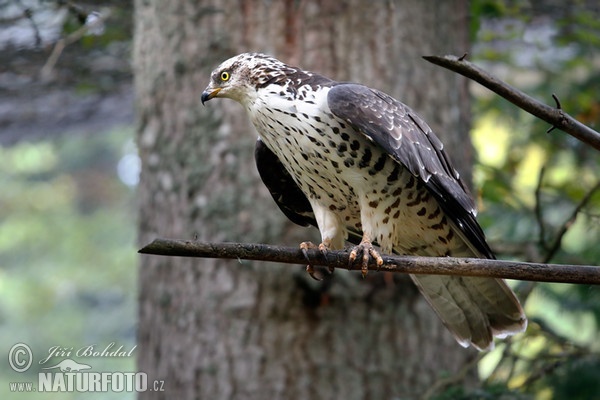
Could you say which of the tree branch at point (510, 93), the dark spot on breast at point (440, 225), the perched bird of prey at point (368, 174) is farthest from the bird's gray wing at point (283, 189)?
the tree branch at point (510, 93)

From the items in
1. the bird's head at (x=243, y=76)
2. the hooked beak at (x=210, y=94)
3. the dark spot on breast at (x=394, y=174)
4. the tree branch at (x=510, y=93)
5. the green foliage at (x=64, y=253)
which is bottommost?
the green foliage at (x=64, y=253)

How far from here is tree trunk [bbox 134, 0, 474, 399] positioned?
4023mm

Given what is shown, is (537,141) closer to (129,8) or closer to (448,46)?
(448,46)

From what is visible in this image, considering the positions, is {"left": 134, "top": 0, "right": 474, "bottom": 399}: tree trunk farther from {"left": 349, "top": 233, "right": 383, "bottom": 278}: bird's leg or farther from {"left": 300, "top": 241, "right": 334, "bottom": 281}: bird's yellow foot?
{"left": 349, "top": 233, "right": 383, "bottom": 278}: bird's leg

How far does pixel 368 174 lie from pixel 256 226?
1143 mm

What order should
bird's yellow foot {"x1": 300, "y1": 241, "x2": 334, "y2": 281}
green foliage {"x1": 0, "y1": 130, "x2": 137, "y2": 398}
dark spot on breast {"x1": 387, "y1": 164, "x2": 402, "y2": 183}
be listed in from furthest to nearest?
green foliage {"x1": 0, "y1": 130, "x2": 137, "y2": 398}, dark spot on breast {"x1": 387, "y1": 164, "x2": 402, "y2": 183}, bird's yellow foot {"x1": 300, "y1": 241, "x2": 334, "y2": 281}

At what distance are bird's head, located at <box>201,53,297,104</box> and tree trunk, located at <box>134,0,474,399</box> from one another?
0.94 meters

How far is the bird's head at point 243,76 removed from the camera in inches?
125

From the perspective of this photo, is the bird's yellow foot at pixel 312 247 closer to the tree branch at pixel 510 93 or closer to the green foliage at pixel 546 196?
the tree branch at pixel 510 93

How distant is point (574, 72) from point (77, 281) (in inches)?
295

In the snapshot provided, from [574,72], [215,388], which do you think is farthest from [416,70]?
[574,72]

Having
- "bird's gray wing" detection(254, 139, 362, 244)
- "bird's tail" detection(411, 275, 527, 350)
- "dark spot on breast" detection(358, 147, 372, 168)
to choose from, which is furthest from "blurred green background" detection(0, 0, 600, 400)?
"bird's gray wing" detection(254, 139, 362, 244)

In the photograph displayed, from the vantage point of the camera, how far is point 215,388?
4.02 metres

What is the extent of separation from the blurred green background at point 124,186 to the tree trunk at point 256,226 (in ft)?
1.72
